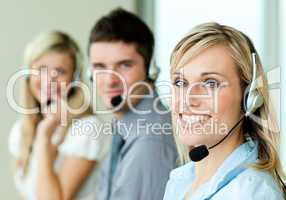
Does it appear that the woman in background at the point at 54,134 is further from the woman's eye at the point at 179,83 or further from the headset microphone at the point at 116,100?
the woman's eye at the point at 179,83

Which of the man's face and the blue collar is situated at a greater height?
the man's face

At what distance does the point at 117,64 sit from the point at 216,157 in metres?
0.46

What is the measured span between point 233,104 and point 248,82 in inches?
1.7

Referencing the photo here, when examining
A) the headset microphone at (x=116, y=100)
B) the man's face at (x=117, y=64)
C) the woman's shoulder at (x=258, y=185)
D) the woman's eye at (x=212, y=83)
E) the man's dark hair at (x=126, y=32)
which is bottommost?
the woman's shoulder at (x=258, y=185)

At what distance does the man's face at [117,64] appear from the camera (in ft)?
4.53

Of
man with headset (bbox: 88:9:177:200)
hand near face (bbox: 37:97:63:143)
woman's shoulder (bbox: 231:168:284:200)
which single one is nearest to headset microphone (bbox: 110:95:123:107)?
man with headset (bbox: 88:9:177:200)

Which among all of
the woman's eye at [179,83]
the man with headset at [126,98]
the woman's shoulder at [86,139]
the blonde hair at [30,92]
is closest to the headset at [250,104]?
the woman's eye at [179,83]

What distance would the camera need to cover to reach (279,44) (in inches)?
56.7

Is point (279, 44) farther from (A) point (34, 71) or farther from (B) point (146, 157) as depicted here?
(A) point (34, 71)

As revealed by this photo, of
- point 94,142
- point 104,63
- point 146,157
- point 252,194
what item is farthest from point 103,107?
point 252,194

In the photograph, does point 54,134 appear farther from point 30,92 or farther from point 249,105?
point 249,105

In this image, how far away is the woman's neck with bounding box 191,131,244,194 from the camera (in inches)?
39.0

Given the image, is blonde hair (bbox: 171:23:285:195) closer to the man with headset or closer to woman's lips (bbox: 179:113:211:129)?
woman's lips (bbox: 179:113:211:129)

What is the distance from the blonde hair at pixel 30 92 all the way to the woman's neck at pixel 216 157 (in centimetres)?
65
